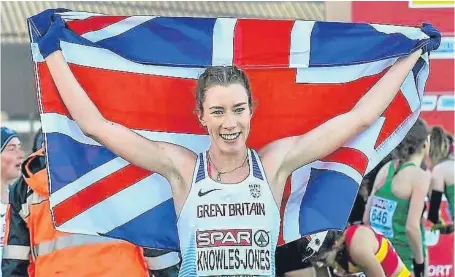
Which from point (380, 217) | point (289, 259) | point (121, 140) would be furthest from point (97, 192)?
point (380, 217)

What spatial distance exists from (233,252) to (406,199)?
146 inches

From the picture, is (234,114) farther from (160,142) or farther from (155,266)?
(155,266)

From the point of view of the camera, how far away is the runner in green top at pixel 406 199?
7023mm

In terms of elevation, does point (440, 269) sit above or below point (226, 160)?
below

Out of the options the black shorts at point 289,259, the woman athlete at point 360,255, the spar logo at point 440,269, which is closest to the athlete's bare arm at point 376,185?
the woman athlete at point 360,255

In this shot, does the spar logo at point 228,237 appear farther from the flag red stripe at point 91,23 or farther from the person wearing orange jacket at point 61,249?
the flag red stripe at point 91,23

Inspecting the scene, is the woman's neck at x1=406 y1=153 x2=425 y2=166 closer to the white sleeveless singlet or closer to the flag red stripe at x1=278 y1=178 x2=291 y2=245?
the flag red stripe at x1=278 y1=178 x2=291 y2=245

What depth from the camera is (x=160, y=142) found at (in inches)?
154

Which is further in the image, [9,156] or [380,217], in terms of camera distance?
[380,217]

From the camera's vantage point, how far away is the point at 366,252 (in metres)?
5.42

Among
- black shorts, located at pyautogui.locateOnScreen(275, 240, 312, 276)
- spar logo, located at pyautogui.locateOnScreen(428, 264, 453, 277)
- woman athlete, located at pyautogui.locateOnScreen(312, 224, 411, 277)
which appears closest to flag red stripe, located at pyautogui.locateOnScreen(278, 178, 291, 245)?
black shorts, located at pyautogui.locateOnScreen(275, 240, 312, 276)

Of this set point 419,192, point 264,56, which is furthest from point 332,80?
point 419,192

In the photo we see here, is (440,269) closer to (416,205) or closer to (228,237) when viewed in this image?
(416,205)

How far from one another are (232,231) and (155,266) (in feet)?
3.57
